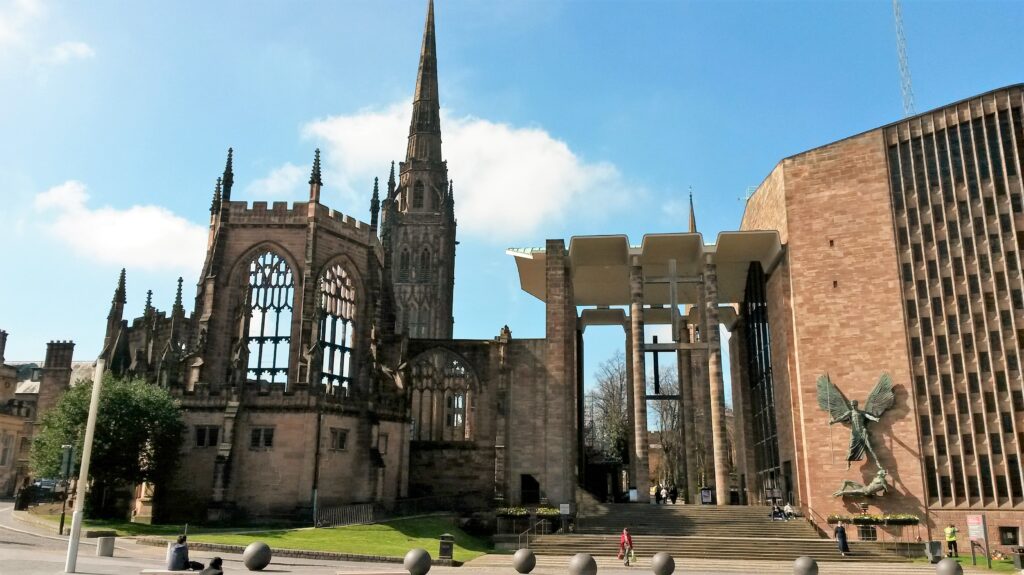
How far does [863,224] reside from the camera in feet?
125

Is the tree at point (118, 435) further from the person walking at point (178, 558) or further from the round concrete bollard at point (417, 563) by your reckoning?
the round concrete bollard at point (417, 563)

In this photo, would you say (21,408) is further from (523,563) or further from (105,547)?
(523,563)

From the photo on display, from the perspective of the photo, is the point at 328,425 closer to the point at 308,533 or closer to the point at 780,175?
the point at 308,533

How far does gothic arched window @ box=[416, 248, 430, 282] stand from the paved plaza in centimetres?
5708

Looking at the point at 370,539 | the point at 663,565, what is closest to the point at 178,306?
the point at 370,539

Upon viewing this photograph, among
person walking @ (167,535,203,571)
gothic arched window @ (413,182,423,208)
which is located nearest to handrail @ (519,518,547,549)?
person walking @ (167,535,203,571)

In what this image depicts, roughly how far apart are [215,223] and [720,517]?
98.5 ft

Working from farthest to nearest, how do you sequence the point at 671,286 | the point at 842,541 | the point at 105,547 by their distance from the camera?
1. the point at 671,286
2. the point at 842,541
3. the point at 105,547

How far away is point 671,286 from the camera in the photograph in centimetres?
4484

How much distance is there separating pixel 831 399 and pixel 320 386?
80.9ft

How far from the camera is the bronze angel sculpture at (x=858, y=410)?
35156 mm

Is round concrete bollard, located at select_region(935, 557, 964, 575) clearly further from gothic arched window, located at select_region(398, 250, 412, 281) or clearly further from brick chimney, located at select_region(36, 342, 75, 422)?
gothic arched window, located at select_region(398, 250, 412, 281)

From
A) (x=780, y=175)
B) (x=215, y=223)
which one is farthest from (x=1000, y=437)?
(x=215, y=223)

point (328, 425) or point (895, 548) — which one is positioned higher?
point (328, 425)
